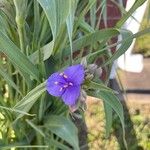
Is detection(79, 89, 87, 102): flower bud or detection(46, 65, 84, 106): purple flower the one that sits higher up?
detection(46, 65, 84, 106): purple flower

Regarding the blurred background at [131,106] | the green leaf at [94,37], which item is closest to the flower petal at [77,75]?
the green leaf at [94,37]

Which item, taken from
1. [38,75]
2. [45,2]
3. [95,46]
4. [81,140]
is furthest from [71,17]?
[81,140]

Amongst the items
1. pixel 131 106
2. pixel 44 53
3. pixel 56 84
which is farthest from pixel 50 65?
pixel 131 106

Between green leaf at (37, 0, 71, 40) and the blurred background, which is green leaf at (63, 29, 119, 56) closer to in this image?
green leaf at (37, 0, 71, 40)

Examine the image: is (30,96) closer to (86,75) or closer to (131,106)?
(86,75)

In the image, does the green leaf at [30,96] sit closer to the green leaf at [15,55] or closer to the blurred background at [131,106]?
the green leaf at [15,55]

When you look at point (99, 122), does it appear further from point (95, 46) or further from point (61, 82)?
point (61, 82)

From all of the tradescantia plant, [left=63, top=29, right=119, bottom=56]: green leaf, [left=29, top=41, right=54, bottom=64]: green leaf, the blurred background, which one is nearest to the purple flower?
the tradescantia plant
